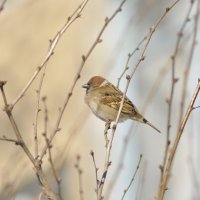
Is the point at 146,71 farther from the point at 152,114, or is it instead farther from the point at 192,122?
the point at 192,122

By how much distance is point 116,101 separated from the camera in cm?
575

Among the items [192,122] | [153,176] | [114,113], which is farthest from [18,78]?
[192,122]

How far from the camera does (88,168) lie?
9.59 metres

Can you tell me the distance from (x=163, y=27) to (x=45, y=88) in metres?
2.42

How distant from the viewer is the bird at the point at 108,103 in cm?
568

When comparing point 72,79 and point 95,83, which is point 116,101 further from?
point 72,79

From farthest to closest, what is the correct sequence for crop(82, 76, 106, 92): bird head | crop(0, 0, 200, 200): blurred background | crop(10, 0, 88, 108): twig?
crop(0, 0, 200, 200): blurred background
crop(82, 76, 106, 92): bird head
crop(10, 0, 88, 108): twig

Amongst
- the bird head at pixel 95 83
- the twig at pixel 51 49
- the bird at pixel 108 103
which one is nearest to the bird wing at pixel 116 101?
the bird at pixel 108 103

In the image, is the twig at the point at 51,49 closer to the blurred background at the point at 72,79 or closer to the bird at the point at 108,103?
the bird at the point at 108,103

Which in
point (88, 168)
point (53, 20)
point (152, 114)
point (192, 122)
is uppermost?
point (192, 122)

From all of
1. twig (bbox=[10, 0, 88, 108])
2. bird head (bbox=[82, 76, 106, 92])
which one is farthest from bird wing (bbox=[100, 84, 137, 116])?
twig (bbox=[10, 0, 88, 108])

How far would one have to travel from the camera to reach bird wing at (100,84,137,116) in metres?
5.72

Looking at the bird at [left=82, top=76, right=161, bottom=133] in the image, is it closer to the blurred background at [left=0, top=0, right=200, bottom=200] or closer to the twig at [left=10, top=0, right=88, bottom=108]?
the twig at [left=10, top=0, right=88, bottom=108]

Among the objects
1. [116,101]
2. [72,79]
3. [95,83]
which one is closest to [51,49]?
[116,101]
